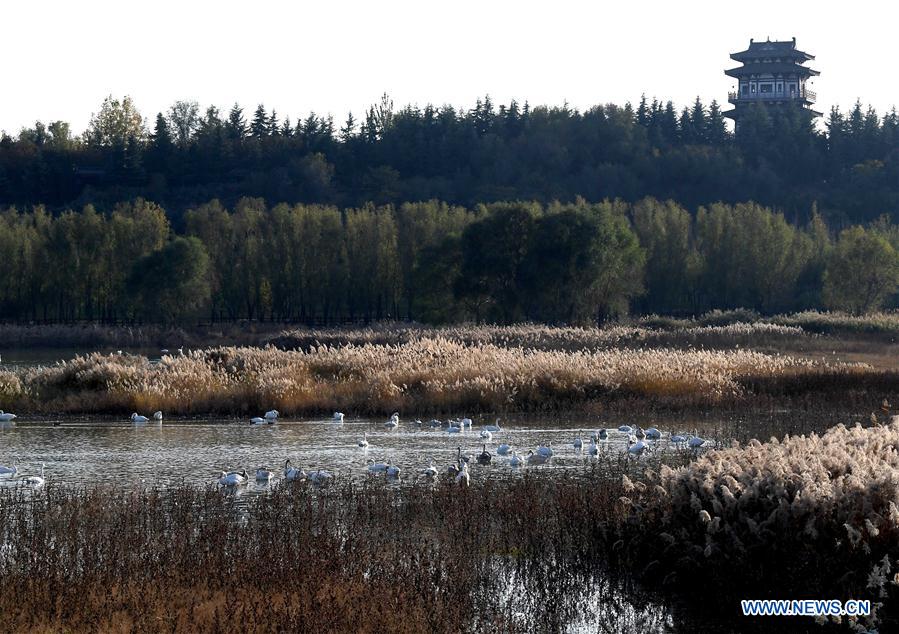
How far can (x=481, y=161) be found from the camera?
388ft

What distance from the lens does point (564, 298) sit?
196ft

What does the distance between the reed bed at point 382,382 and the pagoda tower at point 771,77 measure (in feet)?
300

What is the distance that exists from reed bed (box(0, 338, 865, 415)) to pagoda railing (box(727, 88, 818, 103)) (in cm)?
9353

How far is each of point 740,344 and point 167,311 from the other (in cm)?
3614

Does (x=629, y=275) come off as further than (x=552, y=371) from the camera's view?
Yes

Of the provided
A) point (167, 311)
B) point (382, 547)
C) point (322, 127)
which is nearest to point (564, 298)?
point (167, 311)

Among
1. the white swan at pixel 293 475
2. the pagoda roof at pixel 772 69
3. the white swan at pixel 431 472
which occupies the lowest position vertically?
the white swan at pixel 431 472

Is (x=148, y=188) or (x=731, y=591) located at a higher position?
(x=148, y=188)

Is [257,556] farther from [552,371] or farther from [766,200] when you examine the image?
[766,200]

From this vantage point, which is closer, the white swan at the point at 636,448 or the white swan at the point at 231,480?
the white swan at the point at 231,480

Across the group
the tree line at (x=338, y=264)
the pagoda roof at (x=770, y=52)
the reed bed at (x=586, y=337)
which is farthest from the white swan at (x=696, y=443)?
the pagoda roof at (x=770, y=52)

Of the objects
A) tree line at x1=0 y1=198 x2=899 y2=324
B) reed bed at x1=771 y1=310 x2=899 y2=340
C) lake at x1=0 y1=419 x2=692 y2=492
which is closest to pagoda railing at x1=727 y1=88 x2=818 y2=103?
tree line at x1=0 y1=198 x2=899 y2=324

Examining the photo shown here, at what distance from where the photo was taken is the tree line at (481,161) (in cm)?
10931

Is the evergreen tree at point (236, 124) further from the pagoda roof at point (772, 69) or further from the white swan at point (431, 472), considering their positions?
the white swan at point (431, 472)
